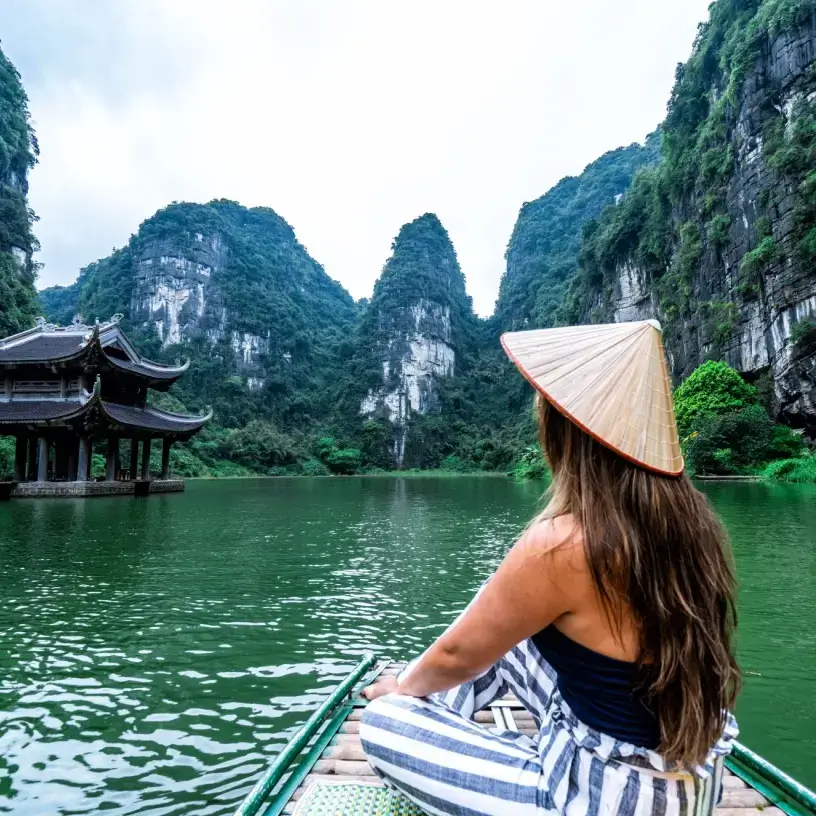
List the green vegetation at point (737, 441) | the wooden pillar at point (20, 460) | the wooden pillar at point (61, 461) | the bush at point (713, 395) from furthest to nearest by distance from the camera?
the bush at point (713, 395)
the green vegetation at point (737, 441)
the wooden pillar at point (61, 461)
the wooden pillar at point (20, 460)

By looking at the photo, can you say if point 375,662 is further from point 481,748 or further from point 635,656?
point 635,656

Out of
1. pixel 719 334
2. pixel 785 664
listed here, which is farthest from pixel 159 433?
pixel 719 334

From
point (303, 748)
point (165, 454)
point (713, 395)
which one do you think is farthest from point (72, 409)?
point (713, 395)

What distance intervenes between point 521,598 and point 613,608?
176 millimetres

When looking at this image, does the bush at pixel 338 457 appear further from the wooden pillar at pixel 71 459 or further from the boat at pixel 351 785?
the boat at pixel 351 785

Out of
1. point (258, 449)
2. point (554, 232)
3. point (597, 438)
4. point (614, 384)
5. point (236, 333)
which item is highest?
point (554, 232)

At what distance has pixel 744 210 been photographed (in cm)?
2627

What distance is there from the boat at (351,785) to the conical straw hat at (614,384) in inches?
45.9

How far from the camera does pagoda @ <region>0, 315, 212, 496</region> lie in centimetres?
1617

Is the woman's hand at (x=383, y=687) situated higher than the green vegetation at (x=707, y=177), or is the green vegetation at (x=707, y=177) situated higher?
the green vegetation at (x=707, y=177)

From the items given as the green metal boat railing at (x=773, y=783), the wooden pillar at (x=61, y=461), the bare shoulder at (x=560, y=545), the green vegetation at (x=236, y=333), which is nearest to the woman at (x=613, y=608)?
the bare shoulder at (x=560, y=545)

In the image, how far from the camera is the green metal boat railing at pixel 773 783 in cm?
178

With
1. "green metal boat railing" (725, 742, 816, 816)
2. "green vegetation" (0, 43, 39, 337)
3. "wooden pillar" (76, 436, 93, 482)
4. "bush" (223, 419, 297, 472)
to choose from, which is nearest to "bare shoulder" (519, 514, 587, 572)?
"green metal boat railing" (725, 742, 816, 816)

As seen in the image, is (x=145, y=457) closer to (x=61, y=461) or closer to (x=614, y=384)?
(x=61, y=461)
